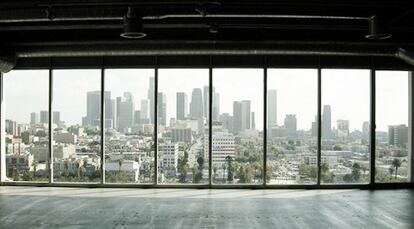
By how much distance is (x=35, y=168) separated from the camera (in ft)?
38.2

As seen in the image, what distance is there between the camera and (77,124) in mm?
11547

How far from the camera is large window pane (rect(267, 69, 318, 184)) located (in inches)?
448

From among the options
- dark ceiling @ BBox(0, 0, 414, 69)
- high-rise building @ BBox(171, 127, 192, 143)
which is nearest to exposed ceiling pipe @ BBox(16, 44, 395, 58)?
dark ceiling @ BBox(0, 0, 414, 69)

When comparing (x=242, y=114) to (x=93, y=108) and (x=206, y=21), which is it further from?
(x=93, y=108)

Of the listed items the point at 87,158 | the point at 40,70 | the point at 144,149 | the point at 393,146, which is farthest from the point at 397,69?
the point at 40,70

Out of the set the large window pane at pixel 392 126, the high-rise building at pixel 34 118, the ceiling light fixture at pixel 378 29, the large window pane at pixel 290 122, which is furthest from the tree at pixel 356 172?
the high-rise building at pixel 34 118

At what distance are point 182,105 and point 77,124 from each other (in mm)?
2548

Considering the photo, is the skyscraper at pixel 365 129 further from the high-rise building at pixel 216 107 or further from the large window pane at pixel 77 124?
the large window pane at pixel 77 124

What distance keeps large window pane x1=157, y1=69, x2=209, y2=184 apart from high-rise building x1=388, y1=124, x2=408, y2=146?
441 centimetres

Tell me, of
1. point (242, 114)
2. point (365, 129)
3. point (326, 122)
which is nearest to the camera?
point (242, 114)

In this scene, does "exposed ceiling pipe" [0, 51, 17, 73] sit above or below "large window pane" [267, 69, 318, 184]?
above

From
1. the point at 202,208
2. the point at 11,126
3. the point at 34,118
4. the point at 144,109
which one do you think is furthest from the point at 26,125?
the point at 202,208

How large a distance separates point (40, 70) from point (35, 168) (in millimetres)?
2350

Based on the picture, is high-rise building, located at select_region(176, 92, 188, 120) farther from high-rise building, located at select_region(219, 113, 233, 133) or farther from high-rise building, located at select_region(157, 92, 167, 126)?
high-rise building, located at select_region(219, 113, 233, 133)
